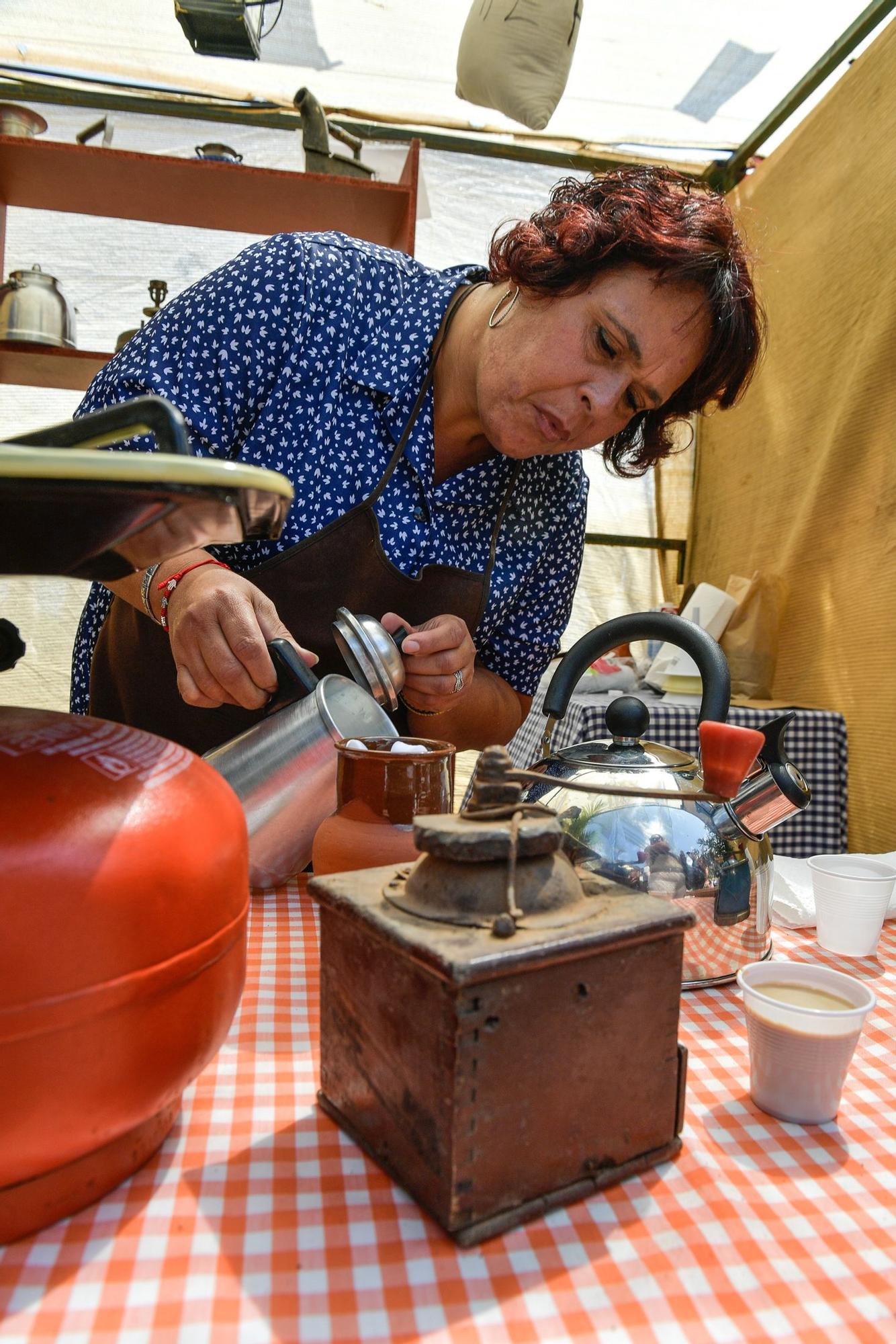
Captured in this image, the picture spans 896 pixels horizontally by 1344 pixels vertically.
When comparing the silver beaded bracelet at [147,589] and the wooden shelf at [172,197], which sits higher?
the wooden shelf at [172,197]

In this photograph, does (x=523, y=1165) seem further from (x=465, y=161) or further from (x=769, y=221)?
(x=465, y=161)

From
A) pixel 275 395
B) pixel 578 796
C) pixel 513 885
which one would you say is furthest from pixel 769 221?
pixel 513 885

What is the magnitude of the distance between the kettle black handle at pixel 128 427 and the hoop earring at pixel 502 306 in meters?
1.17

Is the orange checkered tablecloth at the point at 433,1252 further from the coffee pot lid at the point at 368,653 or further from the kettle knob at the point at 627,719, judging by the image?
the coffee pot lid at the point at 368,653

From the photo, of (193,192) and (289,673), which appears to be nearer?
(289,673)

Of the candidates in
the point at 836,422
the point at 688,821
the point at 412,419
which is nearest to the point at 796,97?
the point at 836,422

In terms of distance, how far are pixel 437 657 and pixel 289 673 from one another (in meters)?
0.42

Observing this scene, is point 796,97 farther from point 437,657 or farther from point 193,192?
point 437,657

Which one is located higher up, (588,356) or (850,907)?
(588,356)

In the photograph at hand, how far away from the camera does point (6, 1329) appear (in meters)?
0.48

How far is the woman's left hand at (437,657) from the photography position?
136 cm

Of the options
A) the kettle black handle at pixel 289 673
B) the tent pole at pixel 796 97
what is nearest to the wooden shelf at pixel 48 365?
the kettle black handle at pixel 289 673

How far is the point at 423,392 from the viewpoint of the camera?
1.61 m

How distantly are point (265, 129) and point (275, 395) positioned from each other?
247 centimetres
